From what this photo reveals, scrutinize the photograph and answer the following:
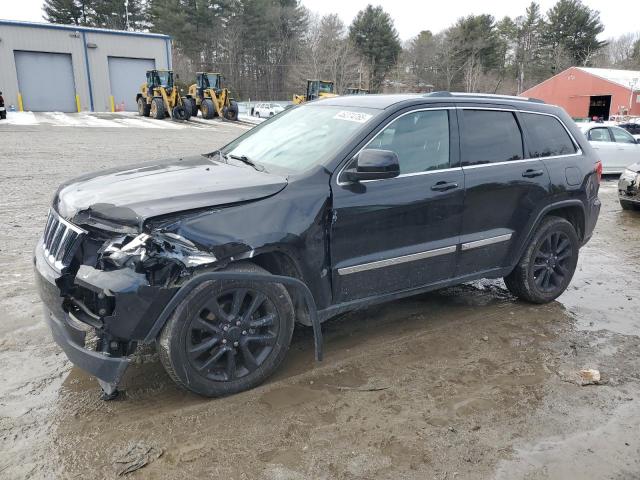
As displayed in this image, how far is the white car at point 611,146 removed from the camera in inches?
534

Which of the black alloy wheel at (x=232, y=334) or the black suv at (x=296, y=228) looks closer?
the black suv at (x=296, y=228)

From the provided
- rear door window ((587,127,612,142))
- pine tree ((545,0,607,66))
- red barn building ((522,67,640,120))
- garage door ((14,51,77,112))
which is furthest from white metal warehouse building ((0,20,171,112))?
pine tree ((545,0,607,66))

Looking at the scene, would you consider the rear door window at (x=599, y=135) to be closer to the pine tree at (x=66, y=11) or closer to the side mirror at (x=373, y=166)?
the side mirror at (x=373, y=166)

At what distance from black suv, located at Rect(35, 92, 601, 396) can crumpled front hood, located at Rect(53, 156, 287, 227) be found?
12 mm

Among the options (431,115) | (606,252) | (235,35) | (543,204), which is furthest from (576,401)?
(235,35)

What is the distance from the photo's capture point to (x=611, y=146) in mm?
13602

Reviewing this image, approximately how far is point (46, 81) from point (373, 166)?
38.6 metres

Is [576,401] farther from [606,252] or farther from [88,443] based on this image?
[606,252]

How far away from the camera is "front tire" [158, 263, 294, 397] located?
286 centimetres

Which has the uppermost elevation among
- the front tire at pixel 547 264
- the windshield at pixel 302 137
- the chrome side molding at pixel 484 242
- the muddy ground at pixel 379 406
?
the windshield at pixel 302 137

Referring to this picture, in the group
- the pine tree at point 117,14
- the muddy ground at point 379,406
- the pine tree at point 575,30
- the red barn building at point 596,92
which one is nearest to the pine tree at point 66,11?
the pine tree at point 117,14

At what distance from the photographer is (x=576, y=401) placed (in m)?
3.26

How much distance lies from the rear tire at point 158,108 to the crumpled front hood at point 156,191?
87.2ft

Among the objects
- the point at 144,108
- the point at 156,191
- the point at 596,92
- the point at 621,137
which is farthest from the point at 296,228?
the point at 596,92
